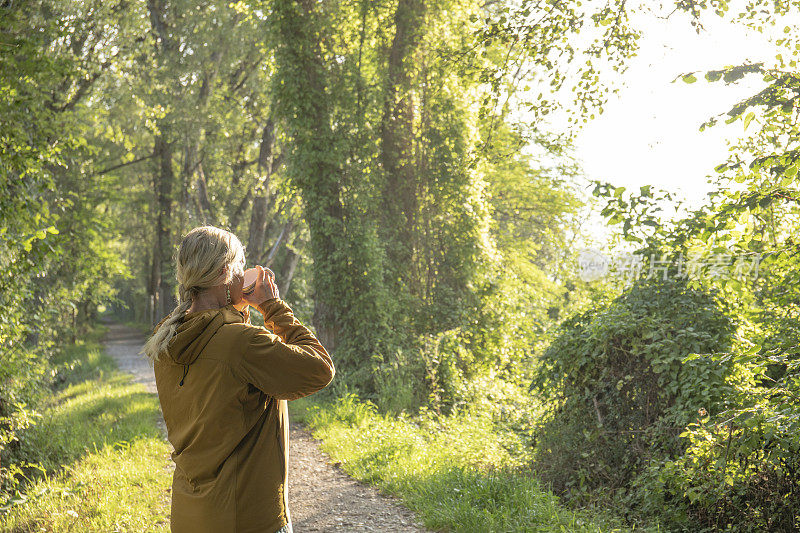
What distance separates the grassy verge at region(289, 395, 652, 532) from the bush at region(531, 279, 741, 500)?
0.61 metres

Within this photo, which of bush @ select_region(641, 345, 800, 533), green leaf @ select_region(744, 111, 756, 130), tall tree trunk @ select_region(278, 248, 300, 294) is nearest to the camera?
bush @ select_region(641, 345, 800, 533)

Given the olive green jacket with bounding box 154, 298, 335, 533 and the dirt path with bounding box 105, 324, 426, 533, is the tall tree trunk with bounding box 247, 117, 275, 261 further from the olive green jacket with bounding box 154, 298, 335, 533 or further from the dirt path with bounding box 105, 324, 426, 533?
the olive green jacket with bounding box 154, 298, 335, 533

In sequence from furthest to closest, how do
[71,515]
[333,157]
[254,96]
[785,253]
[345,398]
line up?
[254,96], [333,157], [345,398], [71,515], [785,253]

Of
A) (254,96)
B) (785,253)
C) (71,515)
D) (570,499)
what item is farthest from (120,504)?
(254,96)

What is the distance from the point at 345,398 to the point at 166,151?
1627cm

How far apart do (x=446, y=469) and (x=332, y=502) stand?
3.99 feet

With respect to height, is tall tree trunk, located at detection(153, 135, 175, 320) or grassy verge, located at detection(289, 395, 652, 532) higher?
tall tree trunk, located at detection(153, 135, 175, 320)

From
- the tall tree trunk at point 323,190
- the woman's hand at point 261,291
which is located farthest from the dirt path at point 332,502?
the tall tree trunk at point 323,190

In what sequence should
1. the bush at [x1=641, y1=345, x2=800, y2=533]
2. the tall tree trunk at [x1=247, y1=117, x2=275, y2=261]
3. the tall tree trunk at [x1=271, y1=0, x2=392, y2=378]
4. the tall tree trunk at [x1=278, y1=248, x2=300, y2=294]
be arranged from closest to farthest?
the bush at [x1=641, y1=345, x2=800, y2=533], the tall tree trunk at [x1=271, y1=0, x2=392, y2=378], the tall tree trunk at [x1=247, y1=117, x2=275, y2=261], the tall tree trunk at [x1=278, y1=248, x2=300, y2=294]

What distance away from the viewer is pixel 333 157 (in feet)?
40.3

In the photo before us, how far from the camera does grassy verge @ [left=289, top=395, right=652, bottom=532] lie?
512 cm

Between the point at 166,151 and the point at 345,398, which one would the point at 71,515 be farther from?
the point at 166,151

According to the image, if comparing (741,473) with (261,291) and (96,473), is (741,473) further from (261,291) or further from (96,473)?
(96,473)

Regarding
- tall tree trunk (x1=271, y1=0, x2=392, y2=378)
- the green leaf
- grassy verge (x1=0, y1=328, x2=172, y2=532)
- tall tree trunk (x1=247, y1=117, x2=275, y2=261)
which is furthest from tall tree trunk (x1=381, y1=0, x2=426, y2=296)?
the green leaf
